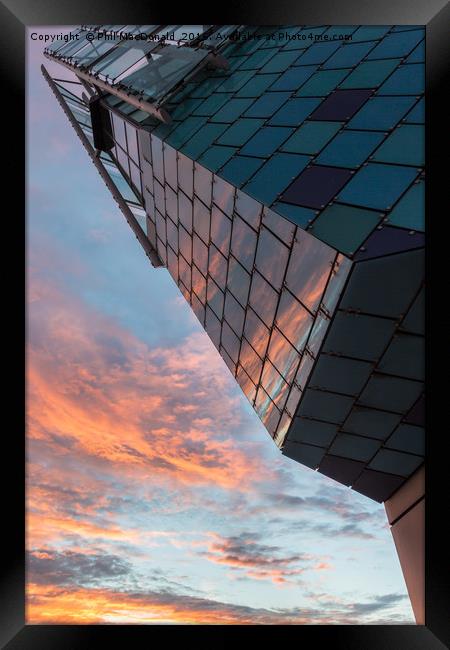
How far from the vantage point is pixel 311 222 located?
1305 centimetres

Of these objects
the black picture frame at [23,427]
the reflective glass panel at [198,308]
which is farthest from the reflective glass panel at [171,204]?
the black picture frame at [23,427]

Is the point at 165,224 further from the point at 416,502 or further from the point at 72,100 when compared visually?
the point at 72,100

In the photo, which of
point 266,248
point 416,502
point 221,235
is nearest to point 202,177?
point 221,235

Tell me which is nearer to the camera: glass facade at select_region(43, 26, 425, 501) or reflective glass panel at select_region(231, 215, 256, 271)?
glass facade at select_region(43, 26, 425, 501)

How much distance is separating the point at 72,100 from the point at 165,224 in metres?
20.8

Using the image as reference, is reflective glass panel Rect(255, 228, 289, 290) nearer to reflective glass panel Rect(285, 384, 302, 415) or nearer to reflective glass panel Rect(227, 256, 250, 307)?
reflective glass panel Rect(227, 256, 250, 307)

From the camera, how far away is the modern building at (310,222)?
494 inches

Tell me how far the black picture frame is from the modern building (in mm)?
1668

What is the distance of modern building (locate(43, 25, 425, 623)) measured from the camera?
12.6m

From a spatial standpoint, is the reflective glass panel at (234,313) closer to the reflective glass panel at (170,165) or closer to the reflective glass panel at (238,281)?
the reflective glass panel at (238,281)

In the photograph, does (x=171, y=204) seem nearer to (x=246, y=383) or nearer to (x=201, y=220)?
(x=201, y=220)

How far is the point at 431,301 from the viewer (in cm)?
1098

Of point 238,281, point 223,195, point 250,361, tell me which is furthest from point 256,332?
point 223,195

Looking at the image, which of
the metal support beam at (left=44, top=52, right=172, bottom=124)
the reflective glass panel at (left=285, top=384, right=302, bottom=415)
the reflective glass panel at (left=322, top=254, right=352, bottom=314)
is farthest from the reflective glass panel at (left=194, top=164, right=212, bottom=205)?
the reflective glass panel at (left=322, top=254, right=352, bottom=314)
